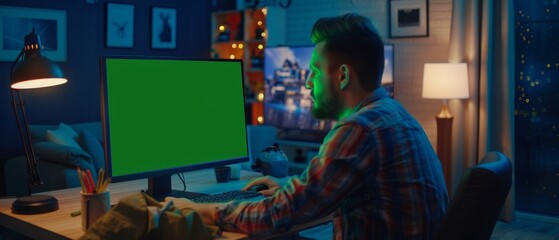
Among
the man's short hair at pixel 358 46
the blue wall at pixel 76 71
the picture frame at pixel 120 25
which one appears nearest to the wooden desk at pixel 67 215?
the man's short hair at pixel 358 46

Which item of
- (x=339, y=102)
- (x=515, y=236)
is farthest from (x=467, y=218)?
(x=515, y=236)

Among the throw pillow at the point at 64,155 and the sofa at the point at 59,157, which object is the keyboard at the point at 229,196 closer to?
the sofa at the point at 59,157

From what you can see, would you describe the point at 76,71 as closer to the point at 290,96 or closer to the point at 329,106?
the point at 290,96

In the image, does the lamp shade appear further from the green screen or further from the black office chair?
the black office chair

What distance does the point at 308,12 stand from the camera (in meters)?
6.50

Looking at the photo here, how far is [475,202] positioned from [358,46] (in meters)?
0.48

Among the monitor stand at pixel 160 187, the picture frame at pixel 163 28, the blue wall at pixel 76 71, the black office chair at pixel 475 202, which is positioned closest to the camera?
the black office chair at pixel 475 202

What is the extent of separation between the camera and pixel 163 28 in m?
6.52

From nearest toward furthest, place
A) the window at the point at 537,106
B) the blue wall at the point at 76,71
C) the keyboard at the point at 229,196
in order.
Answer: the keyboard at the point at 229,196 → the window at the point at 537,106 → the blue wall at the point at 76,71

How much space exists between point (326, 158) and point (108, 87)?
0.77 meters

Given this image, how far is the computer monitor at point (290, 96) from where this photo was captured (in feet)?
19.7

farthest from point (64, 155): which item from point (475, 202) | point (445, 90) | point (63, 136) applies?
point (475, 202)

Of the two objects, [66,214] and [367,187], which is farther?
[66,214]

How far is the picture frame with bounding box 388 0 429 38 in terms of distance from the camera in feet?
18.4
